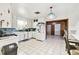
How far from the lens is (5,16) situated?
1645 mm

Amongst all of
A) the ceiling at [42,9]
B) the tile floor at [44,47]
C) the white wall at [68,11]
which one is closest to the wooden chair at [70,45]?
the tile floor at [44,47]

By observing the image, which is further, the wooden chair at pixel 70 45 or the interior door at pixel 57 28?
the interior door at pixel 57 28

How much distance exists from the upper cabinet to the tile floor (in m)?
0.44

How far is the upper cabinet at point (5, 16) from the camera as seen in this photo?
1.60 metres

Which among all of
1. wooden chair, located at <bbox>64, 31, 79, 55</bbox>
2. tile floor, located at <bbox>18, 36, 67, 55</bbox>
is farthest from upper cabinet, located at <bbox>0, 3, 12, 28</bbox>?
wooden chair, located at <bbox>64, 31, 79, 55</bbox>

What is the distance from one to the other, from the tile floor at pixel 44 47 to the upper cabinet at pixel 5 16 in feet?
1.46

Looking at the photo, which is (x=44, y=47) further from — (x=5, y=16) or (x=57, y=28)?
(x=5, y=16)

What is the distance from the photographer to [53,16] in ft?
5.63

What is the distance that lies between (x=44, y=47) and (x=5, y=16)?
0.93 metres

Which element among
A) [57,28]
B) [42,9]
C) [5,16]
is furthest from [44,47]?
[5,16]

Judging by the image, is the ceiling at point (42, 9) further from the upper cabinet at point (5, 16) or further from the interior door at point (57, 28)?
the interior door at point (57, 28)

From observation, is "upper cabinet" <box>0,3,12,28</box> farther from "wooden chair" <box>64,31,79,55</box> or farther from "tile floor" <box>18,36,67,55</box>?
"wooden chair" <box>64,31,79,55</box>
